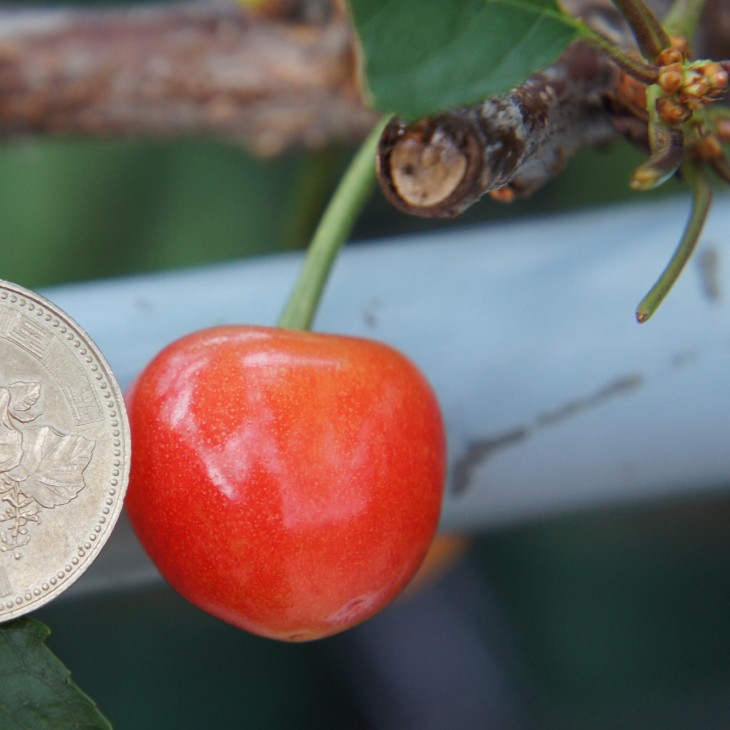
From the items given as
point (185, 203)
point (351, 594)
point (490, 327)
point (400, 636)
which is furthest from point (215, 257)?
point (351, 594)

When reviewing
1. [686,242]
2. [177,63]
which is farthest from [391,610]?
[686,242]

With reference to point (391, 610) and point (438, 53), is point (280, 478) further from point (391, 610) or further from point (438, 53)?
point (391, 610)

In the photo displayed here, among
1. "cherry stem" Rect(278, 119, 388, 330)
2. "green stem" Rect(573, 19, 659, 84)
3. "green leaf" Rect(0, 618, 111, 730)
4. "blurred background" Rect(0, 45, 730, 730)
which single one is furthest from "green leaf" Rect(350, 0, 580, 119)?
"blurred background" Rect(0, 45, 730, 730)

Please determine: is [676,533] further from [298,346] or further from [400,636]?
[298,346]

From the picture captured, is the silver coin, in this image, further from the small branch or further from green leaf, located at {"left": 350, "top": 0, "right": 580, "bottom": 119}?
the small branch

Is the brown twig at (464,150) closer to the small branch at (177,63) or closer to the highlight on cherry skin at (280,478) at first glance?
the highlight on cherry skin at (280,478)

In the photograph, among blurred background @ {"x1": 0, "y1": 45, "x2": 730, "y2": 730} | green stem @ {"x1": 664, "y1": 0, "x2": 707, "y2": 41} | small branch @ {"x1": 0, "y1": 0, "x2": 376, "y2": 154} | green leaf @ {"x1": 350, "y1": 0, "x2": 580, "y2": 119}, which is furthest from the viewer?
blurred background @ {"x1": 0, "y1": 45, "x2": 730, "y2": 730}
